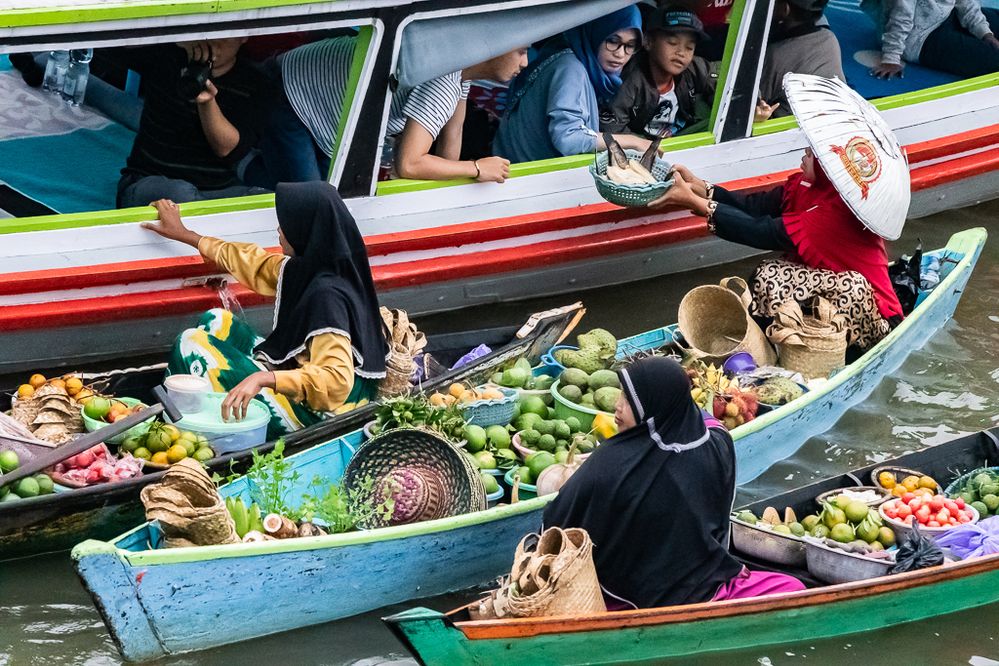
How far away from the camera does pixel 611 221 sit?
7.23m

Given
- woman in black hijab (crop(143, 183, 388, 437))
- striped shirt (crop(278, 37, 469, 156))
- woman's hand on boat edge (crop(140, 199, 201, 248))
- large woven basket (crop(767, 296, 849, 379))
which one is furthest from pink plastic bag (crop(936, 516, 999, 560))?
woman's hand on boat edge (crop(140, 199, 201, 248))

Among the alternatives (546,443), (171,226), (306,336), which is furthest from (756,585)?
(171,226)

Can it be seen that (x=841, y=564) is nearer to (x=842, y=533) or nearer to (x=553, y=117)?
(x=842, y=533)

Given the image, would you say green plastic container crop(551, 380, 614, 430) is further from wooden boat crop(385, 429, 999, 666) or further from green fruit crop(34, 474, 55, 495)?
green fruit crop(34, 474, 55, 495)

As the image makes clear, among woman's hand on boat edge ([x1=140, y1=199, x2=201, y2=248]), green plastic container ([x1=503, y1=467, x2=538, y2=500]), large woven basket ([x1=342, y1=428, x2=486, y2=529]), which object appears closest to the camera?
large woven basket ([x1=342, y1=428, x2=486, y2=529])

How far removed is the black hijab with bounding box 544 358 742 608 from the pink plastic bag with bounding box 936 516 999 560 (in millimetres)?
1081

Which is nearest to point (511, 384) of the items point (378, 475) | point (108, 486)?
point (378, 475)

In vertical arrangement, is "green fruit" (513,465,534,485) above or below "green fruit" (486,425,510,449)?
below

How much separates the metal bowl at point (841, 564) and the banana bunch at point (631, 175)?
2.42 meters

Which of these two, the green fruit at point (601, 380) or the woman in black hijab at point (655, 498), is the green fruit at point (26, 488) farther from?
the green fruit at point (601, 380)

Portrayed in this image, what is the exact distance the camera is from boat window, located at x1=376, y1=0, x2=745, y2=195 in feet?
22.4

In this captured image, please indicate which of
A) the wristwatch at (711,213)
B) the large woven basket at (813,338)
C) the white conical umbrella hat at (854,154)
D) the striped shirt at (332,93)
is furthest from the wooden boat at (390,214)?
the large woven basket at (813,338)

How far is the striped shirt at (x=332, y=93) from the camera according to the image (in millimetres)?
6145

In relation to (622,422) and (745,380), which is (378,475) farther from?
(745,380)
